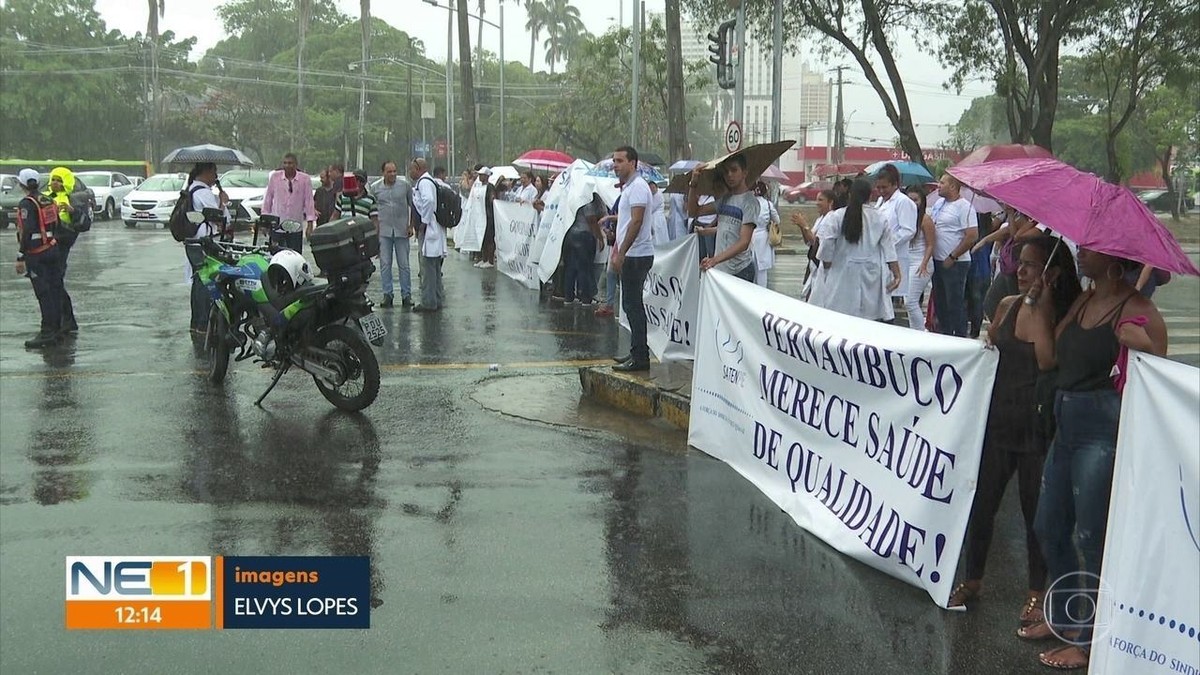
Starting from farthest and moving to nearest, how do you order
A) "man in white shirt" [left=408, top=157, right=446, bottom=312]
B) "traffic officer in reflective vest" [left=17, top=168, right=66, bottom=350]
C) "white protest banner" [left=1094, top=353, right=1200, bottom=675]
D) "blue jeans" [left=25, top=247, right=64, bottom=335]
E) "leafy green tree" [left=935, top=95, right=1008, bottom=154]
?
"leafy green tree" [left=935, top=95, right=1008, bottom=154] → "man in white shirt" [left=408, top=157, right=446, bottom=312] → "blue jeans" [left=25, top=247, right=64, bottom=335] → "traffic officer in reflective vest" [left=17, top=168, right=66, bottom=350] → "white protest banner" [left=1094, top=353, right=1200, bottom=675]

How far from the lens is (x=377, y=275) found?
1834 cm

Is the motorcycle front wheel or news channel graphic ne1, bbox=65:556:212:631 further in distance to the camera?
the motorcycle front wheel

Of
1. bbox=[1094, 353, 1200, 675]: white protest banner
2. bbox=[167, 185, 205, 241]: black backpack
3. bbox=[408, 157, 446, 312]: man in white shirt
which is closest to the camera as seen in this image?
bbox=[1094, 353, 1200, 675]: white protest banner

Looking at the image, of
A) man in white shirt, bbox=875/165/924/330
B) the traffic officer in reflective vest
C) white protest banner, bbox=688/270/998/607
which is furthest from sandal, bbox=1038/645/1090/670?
the traffic officer in reflective vest

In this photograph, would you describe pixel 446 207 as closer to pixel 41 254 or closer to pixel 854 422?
pixel 41 254

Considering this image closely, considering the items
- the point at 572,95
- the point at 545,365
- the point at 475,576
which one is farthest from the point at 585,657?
the point at 572,95

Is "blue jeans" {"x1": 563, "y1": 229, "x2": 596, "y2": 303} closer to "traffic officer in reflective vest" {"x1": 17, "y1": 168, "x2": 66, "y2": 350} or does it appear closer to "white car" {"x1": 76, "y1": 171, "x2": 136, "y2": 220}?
"traffic officer in reflective vest" {"x1": 17, "y1": 168, "x2": 66, "y2": 350}

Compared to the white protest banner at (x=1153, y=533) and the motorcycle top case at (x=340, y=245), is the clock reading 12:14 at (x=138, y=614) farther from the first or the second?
the motorcycle top case at (x=340, y=245)

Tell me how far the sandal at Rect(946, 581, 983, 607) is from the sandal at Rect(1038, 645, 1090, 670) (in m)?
0.48

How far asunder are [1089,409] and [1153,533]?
0.62 metres

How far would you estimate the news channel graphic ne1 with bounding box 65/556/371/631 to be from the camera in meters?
4.71

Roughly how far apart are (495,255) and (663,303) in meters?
11.0

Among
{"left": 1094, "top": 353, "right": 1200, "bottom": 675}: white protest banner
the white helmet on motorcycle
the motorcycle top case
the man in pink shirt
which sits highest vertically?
the man in pink shirt

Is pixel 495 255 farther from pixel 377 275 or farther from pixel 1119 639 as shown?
pixel 1119 639
